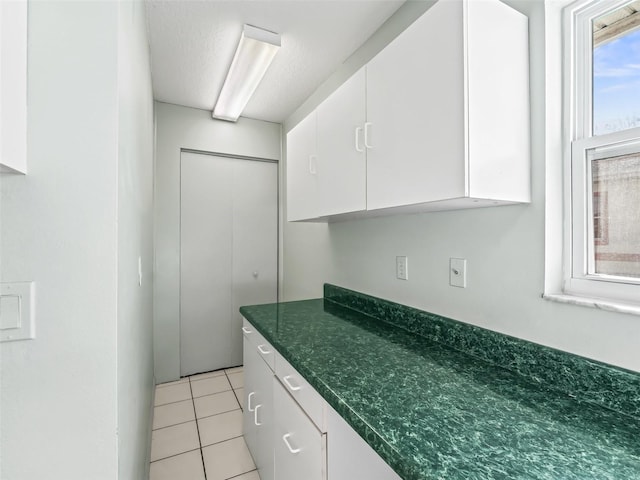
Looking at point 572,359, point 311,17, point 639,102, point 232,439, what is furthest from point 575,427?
point 311,17

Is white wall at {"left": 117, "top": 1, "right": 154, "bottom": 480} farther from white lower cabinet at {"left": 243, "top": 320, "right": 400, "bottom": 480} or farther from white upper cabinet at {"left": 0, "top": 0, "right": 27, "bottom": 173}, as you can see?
white lower cabinet at {"left": 243, "top": 320, "right": 400, "bottom": 480}

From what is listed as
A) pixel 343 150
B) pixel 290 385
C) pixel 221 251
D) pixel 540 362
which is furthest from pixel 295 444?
pixel 221 251

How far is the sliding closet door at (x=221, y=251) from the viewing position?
293 centimetres

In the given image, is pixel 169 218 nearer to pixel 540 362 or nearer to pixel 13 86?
pixel 13 86

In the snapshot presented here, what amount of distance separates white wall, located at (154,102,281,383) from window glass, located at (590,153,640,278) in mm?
2888

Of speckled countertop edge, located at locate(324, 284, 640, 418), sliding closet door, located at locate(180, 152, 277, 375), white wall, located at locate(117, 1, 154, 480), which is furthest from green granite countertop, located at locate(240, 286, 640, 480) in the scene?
sliding closet door, located at locate(180, 152, 277, 375)

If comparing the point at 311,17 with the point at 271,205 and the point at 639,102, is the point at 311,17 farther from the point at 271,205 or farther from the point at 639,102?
the point at 271,205

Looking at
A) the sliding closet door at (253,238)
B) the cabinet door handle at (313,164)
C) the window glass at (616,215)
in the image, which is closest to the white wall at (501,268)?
the window glass at (616,215)

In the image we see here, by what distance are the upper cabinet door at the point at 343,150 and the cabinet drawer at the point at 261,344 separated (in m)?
0.74

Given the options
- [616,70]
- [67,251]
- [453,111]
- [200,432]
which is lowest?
[200,432]

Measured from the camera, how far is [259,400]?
1.60 m

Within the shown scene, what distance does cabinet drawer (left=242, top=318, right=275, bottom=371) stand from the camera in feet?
4.67

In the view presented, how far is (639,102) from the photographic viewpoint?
2.95 feet

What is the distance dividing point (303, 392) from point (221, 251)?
2.25m
